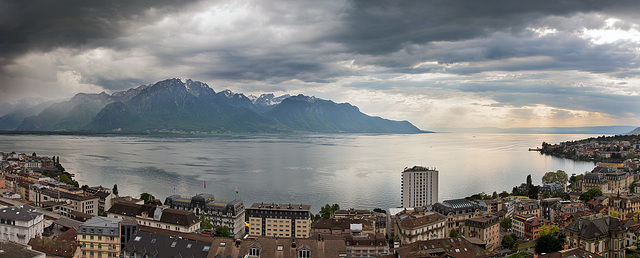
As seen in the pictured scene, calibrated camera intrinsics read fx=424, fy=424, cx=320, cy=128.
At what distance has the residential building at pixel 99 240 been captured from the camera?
25.0 meters

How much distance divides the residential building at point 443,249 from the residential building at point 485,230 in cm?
862

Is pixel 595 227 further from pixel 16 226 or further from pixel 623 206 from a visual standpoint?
pixel 16 226

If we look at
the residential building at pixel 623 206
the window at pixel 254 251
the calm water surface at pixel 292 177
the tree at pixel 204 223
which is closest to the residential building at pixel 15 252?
the window at pixel 254 251

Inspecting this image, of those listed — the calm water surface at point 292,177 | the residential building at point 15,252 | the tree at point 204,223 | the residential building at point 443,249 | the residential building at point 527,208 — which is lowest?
the calm water surface at point 292,177

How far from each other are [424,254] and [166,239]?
14480 millimetres

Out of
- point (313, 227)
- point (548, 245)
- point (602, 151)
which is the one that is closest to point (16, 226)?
point (313, 227)

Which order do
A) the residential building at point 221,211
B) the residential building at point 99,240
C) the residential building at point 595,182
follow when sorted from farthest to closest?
the residential building at point 595,182 < the residential building at point 221,211 < the residential building at point 99,240

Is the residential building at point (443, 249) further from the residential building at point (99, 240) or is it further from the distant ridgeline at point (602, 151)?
the distant ridgeline at point (602, 151)

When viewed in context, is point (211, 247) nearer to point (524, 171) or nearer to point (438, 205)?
point (438, 205)

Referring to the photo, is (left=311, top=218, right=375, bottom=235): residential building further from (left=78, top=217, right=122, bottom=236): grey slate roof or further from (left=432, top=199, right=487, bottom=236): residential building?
(left=78, top=217, right=122, bottom=236): grey slate roof

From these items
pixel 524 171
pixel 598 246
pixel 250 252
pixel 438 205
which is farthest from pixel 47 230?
pixel 524 171

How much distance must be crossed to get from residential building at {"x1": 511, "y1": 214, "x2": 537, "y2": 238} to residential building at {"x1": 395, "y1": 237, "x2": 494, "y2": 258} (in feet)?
39.5

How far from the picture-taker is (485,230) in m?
33.4

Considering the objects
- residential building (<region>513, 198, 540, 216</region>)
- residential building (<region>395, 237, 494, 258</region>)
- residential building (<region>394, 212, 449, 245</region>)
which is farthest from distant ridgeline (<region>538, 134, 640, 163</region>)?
residential building (<region>395, 237, 494, 258</region>)
